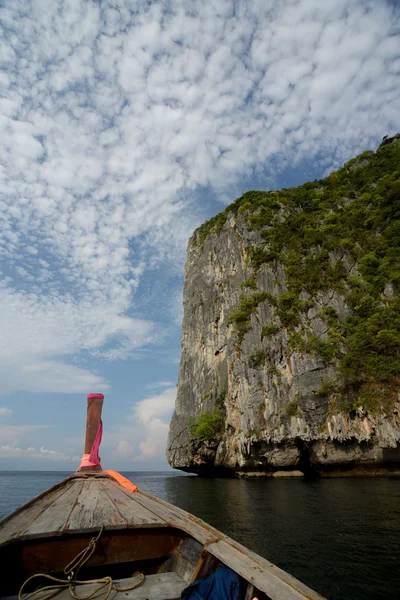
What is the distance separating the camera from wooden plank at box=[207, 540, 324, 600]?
205 centimetres

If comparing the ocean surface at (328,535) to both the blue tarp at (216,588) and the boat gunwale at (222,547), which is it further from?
the blue tarp at (216,588)

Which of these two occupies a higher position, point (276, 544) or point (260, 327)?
point (260, 327)

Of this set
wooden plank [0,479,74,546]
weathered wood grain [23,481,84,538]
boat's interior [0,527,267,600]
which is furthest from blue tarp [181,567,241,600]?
wooden plank [0,479,74,546]

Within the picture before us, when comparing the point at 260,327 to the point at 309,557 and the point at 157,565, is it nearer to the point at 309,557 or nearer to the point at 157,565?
the point at 309,557

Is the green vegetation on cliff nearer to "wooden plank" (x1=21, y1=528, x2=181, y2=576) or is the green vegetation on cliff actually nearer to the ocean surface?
the ocean surface

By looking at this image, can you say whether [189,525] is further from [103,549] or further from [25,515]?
[25,515]

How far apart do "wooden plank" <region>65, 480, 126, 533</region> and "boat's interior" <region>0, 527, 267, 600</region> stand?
93 millimetres

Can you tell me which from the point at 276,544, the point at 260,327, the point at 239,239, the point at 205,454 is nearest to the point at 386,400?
the point at 260,327

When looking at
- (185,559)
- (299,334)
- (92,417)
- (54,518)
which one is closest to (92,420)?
(92,417)

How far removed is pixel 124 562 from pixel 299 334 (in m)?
31.0

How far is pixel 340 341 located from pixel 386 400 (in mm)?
6277

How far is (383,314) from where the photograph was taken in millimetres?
29203

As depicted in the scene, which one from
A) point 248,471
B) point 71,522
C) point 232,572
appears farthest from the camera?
point 248,471

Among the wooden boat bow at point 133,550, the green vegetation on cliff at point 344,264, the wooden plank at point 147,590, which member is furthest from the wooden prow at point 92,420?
the green vegetation on cliff at point 344,264
